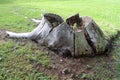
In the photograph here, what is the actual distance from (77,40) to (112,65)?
114 cm

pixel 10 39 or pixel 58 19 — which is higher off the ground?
pixel 58 19

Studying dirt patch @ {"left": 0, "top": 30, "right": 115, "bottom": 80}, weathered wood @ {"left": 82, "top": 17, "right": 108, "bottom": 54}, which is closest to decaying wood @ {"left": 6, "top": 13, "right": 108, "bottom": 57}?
weathered wood @ {"left": 82, "top": 17, "right": 108, "bottom": 54}

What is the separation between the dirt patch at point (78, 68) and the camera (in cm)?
581

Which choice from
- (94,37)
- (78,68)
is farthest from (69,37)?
(78,68)

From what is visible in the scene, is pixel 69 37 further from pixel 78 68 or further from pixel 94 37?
pixel 78 68

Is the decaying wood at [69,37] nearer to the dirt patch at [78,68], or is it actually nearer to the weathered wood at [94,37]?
the weathered wood at [94,37]

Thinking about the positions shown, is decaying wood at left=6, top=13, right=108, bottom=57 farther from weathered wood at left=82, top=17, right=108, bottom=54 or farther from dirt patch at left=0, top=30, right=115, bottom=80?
dirt patch at left=0, top=30, right=115, bottom=80

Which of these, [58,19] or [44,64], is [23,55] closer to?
[44,64]

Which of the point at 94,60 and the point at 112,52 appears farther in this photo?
the point at 112,52

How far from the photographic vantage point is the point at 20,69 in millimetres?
5801

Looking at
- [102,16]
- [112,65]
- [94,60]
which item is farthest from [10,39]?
[102,16]

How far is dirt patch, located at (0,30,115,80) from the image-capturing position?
5.81 m

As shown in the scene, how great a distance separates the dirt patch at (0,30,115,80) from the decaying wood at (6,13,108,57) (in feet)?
0.61

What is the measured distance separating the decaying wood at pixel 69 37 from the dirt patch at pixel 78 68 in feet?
0.61
